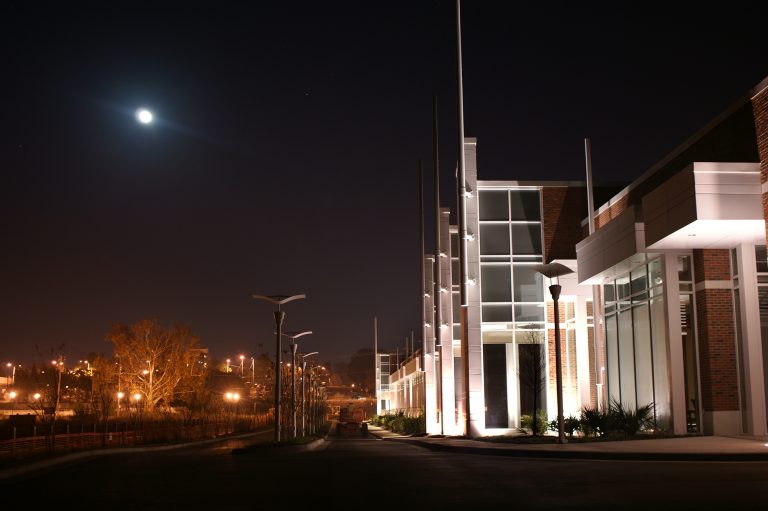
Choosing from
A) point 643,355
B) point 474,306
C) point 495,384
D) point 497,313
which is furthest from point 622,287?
point 495,384

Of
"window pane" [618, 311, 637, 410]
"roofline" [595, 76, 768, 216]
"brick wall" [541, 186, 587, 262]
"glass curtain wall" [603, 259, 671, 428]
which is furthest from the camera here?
"brick wall" [541, 186, 587, 262]

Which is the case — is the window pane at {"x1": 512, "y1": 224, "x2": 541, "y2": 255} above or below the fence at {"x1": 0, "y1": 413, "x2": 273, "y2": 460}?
above

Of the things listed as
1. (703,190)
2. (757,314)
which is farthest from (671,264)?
(703,190)

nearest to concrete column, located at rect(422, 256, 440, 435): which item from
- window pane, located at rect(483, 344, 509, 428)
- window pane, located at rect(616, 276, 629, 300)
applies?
window pane, located at rect(483, 344, 509, 428)

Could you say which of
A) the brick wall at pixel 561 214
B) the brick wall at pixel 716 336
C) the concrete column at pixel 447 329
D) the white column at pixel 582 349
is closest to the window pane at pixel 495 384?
the concrete column at pixel 447 329

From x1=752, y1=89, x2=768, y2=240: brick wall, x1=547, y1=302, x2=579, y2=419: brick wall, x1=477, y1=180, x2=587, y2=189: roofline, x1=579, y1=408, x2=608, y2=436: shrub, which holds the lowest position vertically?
x1=579, y1=408, x2=608, y2=436: shrub

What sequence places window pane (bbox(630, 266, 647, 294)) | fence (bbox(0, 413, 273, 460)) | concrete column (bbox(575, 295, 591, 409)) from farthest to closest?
concrete column (bbox(575, 295, 591, 409)) < window pane (bbox(630, 266, 647, 294)) < fence (bbox(0, 413, 273, 460))

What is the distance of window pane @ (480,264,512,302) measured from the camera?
42.5 metres

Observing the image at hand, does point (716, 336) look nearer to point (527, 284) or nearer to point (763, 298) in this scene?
point (763, 298)

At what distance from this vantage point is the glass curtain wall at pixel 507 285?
42.4 meters

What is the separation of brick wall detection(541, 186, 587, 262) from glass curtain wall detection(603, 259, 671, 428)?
6926 millimetres

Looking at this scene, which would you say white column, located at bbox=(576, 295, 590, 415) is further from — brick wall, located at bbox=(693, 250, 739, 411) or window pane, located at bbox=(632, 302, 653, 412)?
brick wall, located at bbox=(693, 250, 739, 411)

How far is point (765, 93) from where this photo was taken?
22.3 meters

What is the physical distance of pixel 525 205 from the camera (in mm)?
42875
